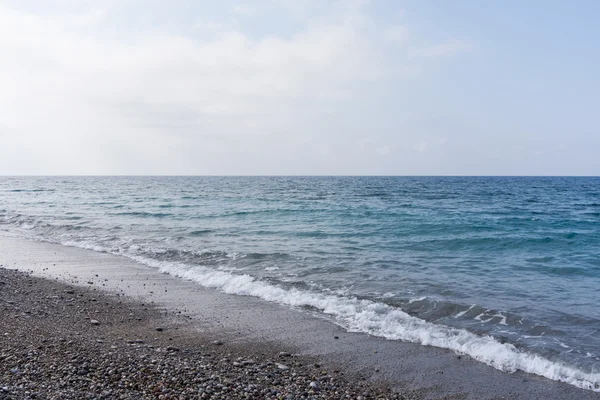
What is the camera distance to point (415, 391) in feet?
19.1

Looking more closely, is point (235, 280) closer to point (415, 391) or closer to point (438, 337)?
point (438, 337)

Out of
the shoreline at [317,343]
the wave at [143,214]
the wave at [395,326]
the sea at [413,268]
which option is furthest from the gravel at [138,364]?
the wave at [143,214]

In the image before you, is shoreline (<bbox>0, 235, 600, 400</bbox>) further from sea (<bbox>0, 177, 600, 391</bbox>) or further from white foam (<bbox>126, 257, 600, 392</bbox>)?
sea (<bbox>0, 177, 600, 391</bbox>)

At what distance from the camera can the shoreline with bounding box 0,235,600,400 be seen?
19.6 ft

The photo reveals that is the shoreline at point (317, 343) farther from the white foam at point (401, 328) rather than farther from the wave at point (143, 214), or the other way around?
the wave at point (143, 214)

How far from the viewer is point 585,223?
2556 centimetres

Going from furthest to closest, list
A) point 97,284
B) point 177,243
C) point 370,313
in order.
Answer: point 177,243 < point 97,284 < point 370,313

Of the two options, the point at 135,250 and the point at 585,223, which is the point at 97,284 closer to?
the point at 135,250

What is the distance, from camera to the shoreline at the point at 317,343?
5.98 meters

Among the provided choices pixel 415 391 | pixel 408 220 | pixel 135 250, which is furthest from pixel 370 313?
pixel 408 220

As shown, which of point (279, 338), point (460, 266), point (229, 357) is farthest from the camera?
point (460, 266)

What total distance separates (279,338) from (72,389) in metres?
3.56

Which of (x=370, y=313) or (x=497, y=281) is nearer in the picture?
(x=370, y=313)

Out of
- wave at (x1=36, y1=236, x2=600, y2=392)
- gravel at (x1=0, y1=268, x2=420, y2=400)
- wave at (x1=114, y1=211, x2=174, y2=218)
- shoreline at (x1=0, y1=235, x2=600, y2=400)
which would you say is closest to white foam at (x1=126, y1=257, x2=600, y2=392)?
wave at (x1=36, y1=236, x2=600, y2=392)
